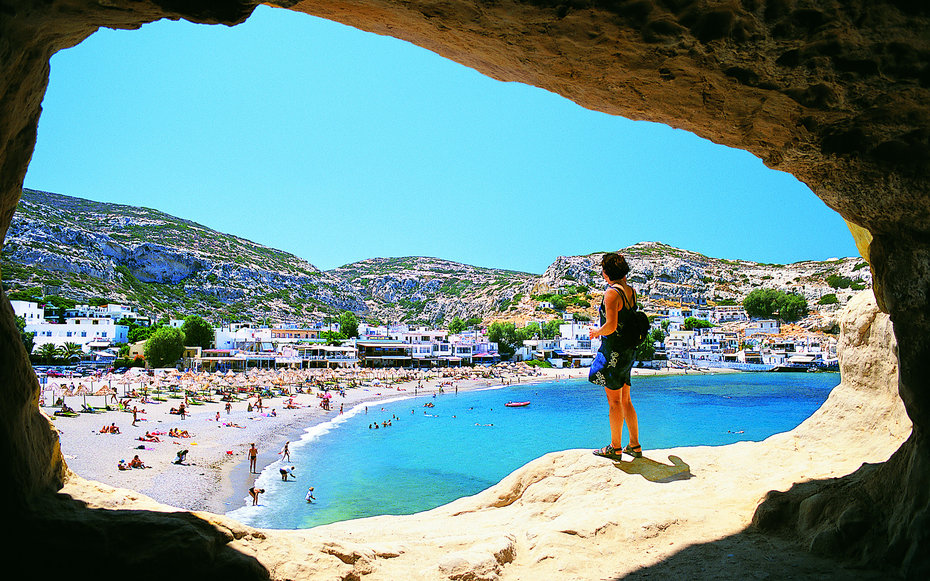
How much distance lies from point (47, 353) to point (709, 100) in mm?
74156

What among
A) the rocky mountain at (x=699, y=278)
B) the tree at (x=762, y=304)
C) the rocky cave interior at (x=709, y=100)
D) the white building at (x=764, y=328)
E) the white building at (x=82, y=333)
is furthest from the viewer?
the rocky mountain at (x=699, y=278)

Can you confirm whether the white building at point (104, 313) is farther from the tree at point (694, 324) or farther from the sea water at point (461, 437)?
the tree at point (694, 324)

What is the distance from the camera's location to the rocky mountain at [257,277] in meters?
102

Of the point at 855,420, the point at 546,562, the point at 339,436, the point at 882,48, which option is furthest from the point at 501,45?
the point at 339,436

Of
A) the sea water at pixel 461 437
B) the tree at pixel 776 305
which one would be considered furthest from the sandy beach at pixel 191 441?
the tree at pixel 776 305

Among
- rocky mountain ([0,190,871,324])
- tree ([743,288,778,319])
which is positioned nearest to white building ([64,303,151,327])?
rocky mountain ([0,190,871,324])

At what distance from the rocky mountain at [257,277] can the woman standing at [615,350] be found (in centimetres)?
10083

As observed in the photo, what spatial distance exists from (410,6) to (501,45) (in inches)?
25.9

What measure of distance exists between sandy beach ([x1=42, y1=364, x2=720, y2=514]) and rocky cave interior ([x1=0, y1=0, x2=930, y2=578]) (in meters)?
16.0

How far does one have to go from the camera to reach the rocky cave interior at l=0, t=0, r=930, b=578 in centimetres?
268

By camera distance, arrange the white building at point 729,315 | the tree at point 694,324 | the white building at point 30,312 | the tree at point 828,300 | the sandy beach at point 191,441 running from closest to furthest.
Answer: the sandy beach at point 191,441, the white building at point 30,312, the tree at point 828,300, the tree at point 694,324, the white building at point 729,315

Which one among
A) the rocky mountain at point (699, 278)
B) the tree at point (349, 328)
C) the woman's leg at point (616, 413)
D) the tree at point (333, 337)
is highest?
the rocky mountain at point (699, 278)

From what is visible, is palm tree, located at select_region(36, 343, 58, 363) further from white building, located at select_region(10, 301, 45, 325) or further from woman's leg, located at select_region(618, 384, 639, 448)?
woman's leg, located at select_region(618, 384, 639, 448)

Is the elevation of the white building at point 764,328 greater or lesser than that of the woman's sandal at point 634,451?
greater
